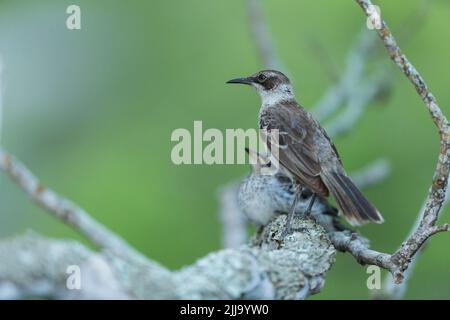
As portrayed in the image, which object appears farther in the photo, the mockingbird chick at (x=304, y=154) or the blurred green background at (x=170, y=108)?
the blurred green background at (x=170, y=108)

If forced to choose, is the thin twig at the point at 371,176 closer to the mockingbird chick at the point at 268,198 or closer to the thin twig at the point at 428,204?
the mockingbird chick at the point at 268,198

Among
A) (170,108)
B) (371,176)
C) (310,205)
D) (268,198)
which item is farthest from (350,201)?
(170,108)

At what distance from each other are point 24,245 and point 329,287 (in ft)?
16.9

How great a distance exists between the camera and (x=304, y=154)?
5789mm

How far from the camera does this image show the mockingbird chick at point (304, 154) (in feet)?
17.4

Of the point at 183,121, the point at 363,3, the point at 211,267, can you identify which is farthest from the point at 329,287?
the point at 211,267

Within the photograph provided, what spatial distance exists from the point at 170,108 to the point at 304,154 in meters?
4.63

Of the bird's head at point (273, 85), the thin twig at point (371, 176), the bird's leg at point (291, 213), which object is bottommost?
the bird's leg at point (291, 213)

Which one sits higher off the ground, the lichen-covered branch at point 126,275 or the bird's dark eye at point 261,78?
the bird's dark eye at point 261,78

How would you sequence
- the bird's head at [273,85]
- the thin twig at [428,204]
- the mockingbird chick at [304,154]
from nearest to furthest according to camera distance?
the thin twig at [428,204]
the mockingbird chick at [304,154]
the bird's head at [273,85]

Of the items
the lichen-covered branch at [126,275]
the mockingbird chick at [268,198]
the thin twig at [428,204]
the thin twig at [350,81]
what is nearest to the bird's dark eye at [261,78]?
the mockingbird chick at [268,198]

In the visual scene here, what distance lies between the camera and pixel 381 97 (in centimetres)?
790

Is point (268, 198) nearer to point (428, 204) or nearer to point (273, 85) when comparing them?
point (273, 85)
